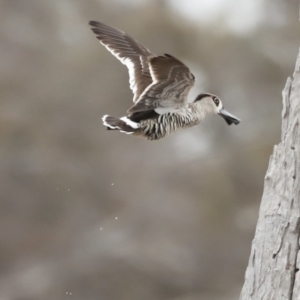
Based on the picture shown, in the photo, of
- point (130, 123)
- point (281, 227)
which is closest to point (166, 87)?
point (130, 123)

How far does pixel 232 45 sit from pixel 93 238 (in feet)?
6.79

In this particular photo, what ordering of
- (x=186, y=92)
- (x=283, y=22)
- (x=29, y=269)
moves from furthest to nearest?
1. (x=283, y=22)
2. (x=29, y=269)
3. (x=186, y=92)

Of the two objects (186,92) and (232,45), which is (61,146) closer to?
(232,45)

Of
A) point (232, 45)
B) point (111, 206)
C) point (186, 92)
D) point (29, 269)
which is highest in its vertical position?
point (232, 45)

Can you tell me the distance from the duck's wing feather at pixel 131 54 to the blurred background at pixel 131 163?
109 inches

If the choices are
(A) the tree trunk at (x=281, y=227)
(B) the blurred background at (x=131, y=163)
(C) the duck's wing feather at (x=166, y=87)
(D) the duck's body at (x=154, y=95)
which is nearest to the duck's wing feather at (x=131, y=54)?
(D) the duck's body at (x=154, y=95)

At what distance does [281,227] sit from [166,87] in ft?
2.34

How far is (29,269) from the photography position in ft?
17.7

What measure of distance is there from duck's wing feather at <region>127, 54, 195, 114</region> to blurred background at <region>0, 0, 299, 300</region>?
295 centimetres

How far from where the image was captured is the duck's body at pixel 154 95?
2229mm

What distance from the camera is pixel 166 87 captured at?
7.51ft

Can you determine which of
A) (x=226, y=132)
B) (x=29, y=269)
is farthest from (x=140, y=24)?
(x=29, y=269)

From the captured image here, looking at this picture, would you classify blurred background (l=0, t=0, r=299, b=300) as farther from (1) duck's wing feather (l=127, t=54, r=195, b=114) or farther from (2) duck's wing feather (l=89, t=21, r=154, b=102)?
(1) duck's wing feather (l=127, t=54, r=195, b=114)

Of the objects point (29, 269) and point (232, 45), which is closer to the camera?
point (29, 269)
